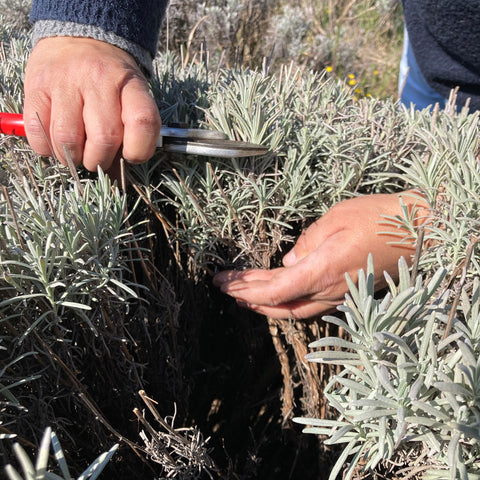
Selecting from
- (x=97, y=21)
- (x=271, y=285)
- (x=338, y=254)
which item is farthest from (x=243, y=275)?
(x=97, y=21)

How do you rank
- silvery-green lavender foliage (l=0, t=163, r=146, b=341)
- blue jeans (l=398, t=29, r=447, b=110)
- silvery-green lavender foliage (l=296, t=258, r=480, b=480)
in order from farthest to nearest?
blue jeans (l=398, t=29, r=447, b=110) → silvery-green lavender foliage (l=0, t=163, r=146, b=341) → silvery-green lavender foliage (l=296, t=258, r=480, b=480)

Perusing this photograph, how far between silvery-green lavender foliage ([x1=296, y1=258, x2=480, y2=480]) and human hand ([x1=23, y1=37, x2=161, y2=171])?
0.55m

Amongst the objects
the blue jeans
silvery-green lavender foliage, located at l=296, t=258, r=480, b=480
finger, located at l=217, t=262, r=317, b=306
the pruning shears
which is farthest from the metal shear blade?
the blue jeans

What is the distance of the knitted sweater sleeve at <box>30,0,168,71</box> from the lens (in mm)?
1076

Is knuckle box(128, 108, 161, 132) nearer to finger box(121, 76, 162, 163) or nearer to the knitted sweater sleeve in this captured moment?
finger box(121, 76, 162, 163)

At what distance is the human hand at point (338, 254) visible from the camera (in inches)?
38.9

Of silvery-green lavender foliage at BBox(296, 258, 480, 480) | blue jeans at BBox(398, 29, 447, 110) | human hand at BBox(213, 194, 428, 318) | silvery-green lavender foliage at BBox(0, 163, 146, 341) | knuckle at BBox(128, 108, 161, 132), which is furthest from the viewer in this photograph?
blue jeans at BBox(398, 29, 447, 110)

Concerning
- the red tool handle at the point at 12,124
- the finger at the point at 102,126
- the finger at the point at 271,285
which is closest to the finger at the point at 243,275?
the finger at the point at 271,285

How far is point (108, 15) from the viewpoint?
3.58 feet

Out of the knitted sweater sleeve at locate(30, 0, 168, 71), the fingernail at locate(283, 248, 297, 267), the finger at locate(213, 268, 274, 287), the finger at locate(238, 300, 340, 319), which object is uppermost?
the knitted sweater sleeve at locate(30, 0, 168, 71)

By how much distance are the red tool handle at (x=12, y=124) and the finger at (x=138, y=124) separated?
253 millimetres

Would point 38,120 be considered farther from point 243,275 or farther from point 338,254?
point 338,254

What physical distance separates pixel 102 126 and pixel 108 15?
38 centimetres

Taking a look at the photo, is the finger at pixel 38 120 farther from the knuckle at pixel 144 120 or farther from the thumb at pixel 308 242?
the thumb at pixel 308 242
